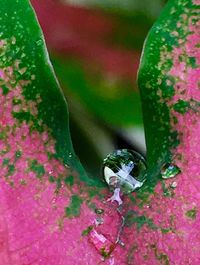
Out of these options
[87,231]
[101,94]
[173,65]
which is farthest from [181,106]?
[101,94]

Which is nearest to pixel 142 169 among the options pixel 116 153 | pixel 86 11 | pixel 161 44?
pixel 116 153

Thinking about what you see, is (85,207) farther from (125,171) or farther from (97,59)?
(97,59)

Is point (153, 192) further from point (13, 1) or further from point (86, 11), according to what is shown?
point (86, 11)

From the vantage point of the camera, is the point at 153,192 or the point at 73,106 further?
the point at 73,106

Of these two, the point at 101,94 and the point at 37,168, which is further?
the point at 101,94

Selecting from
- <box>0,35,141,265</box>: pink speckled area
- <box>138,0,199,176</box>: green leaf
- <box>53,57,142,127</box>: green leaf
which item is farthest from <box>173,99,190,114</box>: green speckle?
<box>53,57,142,127</box>: green leaf

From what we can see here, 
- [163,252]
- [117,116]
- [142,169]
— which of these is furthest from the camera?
[117,116]

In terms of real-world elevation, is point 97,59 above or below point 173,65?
below

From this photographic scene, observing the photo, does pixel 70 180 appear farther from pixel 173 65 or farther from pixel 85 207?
pixel 173 65
